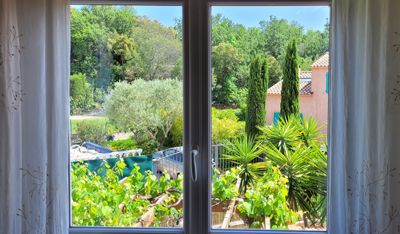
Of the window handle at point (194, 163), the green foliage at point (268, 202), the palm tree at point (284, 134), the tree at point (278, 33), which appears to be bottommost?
the green foliage at point (268, 202)

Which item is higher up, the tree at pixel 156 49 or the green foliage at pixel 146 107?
the tree at pixel 156 49

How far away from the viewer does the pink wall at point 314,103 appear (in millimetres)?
1749

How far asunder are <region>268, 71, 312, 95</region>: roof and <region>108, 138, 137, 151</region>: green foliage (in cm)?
70

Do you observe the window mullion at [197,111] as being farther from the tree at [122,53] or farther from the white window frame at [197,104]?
the tree at [122,53]

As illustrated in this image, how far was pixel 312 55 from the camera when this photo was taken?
1.75m

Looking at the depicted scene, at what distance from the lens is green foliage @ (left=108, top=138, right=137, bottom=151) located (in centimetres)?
183

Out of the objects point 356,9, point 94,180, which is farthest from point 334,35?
point 94,180

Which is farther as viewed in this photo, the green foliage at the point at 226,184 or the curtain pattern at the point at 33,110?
the green foliage at the point at 226,184

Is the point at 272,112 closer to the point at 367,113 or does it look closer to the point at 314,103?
the point at 314,103

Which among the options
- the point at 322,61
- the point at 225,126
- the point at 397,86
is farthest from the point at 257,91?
the point at 397,86

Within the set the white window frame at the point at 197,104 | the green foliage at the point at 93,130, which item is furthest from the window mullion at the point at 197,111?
the green foliage at the point at 93,130

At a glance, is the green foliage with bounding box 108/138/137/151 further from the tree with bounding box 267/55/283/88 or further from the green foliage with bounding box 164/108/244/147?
the tree with bounding box 267/55/283/88

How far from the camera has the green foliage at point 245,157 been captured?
180 cm

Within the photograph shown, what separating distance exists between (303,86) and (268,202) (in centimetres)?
58
